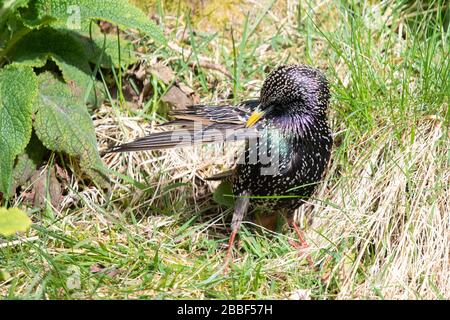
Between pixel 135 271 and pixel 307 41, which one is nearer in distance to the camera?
pixel 135 271

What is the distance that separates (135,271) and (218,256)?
1.76 feet

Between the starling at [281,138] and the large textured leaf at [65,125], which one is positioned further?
the large textured leaf at [65,125]

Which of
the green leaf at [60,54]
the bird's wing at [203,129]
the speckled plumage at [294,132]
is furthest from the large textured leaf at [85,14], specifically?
the speckled plumage at [294,132]

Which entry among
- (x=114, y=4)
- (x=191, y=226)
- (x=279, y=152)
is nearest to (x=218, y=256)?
(x=191, y=226)

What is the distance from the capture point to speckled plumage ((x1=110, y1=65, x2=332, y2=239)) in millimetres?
4316

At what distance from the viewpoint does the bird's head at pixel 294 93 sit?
4.32 m

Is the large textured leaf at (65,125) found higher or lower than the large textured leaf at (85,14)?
lower

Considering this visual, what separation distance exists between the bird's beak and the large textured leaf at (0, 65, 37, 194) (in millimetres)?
1226

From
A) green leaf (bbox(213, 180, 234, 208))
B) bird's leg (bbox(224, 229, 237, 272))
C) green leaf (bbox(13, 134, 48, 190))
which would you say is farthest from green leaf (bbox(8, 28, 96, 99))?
bird's leg (bbox(224, 229, 237, 272))

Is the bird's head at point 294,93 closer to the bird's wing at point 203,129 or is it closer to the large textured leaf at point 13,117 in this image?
the bird's wing at point 203,129

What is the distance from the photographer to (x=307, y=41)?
5.29 meters

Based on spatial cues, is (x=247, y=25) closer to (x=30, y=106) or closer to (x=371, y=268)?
(x=30, y=106)
